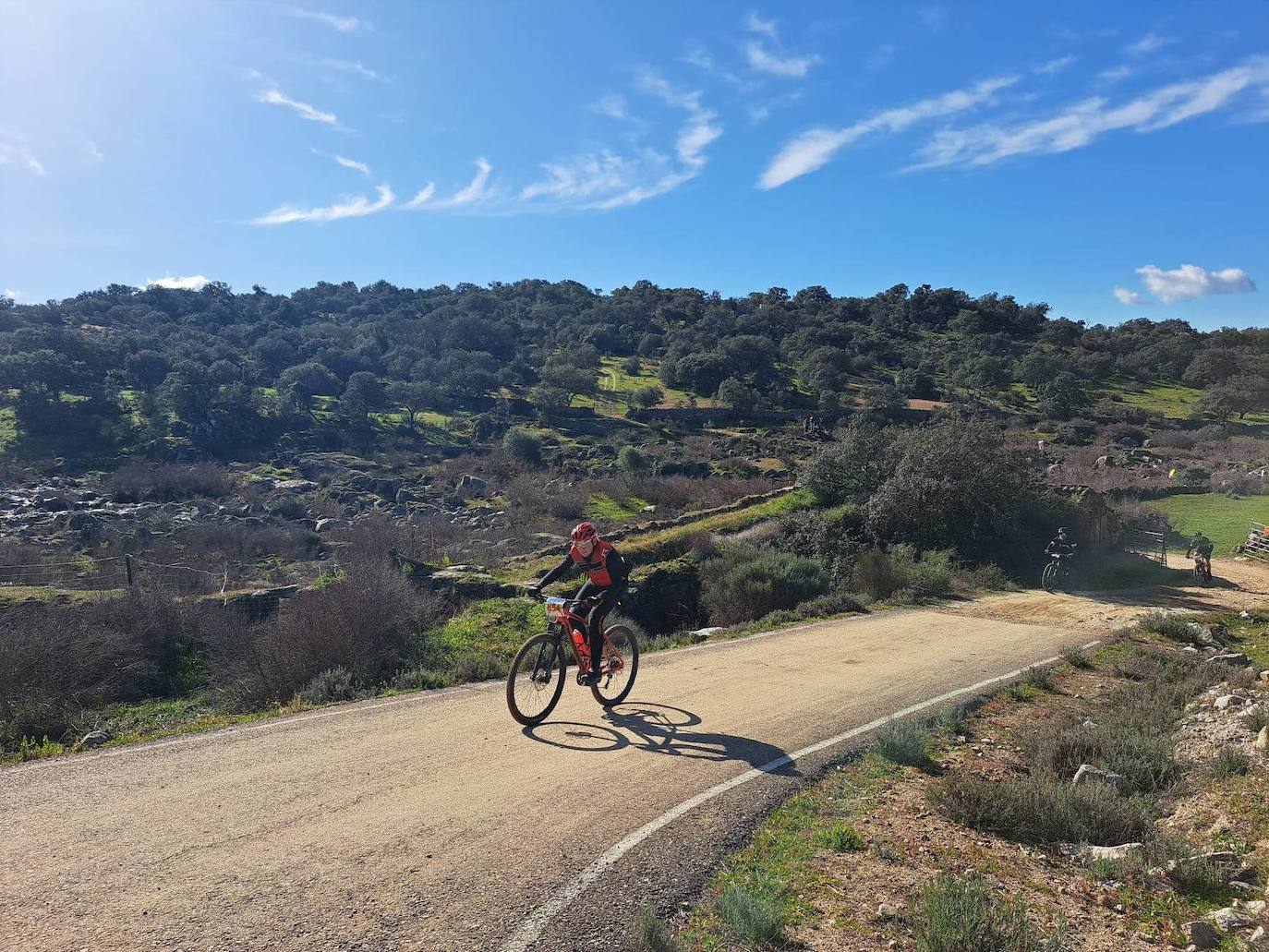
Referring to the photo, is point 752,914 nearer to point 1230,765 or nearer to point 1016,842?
point 1016,842

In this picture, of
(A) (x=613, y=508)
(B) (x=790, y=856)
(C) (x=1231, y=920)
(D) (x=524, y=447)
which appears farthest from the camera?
(D) (x=524, y=447)

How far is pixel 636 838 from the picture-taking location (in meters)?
4.89

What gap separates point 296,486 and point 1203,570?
4581 centimetres

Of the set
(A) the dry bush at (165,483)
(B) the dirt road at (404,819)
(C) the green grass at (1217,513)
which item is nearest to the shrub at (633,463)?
(A) the dry bush at (165,483)

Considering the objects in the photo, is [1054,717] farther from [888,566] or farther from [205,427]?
[205,427]

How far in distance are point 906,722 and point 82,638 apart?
44.0 feet

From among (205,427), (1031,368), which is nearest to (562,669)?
(205,427)

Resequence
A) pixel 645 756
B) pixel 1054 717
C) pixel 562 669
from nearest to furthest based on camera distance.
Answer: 1. pixel 645 756
2. pixel 562 669
3. pixel 1054 717

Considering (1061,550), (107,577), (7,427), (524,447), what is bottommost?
(1061,550)

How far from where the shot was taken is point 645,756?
20.8 feet

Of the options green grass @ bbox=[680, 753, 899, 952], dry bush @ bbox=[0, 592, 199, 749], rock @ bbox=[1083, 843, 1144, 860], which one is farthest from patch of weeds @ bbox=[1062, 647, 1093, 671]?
dry bush @ bbox=[0, 592, 199, 749]

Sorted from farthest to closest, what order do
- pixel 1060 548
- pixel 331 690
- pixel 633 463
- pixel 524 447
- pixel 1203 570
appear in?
pixel 524 447, pixel 633 463, pixel 1060 548, pixel 1203 570, pixel 331 690

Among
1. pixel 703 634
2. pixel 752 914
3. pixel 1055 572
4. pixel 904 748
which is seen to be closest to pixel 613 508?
pixel 1055 572

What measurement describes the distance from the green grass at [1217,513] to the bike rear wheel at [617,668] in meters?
24.0
